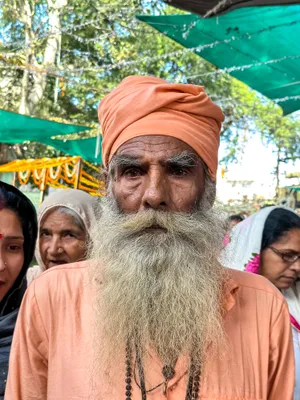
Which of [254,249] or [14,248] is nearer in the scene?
[14,248]

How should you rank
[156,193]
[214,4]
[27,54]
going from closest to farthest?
A: [156,193]
[214,4]
[27,54]

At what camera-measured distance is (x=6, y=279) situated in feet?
7.48

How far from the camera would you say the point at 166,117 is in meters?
1.77

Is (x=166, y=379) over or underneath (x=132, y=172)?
underneath

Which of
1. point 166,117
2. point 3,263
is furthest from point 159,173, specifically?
point 3,263

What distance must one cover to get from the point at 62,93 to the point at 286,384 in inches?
489

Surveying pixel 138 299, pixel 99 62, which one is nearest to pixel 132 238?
pixel 138 299

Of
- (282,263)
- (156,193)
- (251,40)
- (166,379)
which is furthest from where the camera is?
(251,40)

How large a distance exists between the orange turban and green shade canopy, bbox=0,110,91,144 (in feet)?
20.1

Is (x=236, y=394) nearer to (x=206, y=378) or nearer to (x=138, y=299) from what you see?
(x=206, y=378)

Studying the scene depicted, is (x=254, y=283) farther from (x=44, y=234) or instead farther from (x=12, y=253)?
(x=44, y=234)

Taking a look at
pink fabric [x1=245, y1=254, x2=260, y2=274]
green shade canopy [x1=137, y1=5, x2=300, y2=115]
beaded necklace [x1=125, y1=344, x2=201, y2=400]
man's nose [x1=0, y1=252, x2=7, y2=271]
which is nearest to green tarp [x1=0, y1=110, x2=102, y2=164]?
green shade canopy [x1=137, y1=5, x2=300, y2=115]

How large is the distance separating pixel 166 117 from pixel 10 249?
3.49 feet

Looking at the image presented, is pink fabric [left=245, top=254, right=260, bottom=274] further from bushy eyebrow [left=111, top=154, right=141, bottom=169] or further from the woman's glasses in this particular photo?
bushy eyebrow [left=111, top=154, right=141, bottom=169]
